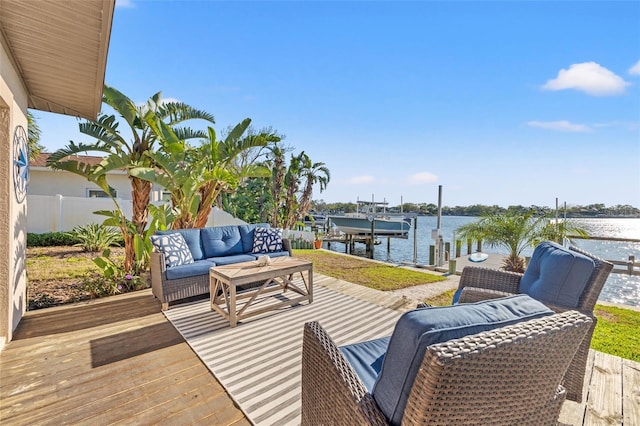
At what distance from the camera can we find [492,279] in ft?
10.8

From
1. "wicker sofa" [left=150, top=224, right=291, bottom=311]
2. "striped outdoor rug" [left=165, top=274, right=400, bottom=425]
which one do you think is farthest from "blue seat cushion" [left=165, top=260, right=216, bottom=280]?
"striped outdoor rug" [left=165, top=274, right=400, bottom=425]

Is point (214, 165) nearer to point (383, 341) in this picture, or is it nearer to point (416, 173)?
point (383, 341)

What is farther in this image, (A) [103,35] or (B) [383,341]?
(A) [103,35]

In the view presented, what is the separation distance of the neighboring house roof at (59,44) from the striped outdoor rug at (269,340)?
127 inches

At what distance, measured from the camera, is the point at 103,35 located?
2676mm

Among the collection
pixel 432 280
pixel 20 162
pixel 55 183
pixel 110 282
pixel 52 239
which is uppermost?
pixel 55 183

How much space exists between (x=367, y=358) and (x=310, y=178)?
12053 millimetres

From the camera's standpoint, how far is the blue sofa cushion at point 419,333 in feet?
3.43

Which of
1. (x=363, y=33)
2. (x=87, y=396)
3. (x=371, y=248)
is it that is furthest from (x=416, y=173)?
(x=87, y=396)

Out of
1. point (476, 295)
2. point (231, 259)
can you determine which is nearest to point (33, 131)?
point (231, 259)

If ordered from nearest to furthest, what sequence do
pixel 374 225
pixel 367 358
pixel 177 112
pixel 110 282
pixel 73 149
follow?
pixel 367 358, pixel 110 282, pixel 73 149, pixel 177 112, pixel 374 225

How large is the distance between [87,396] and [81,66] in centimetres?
340

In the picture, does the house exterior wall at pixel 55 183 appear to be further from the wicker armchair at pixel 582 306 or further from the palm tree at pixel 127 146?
the wicker armchair at pixel 582 306

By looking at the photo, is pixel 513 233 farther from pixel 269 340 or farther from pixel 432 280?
pixel 269 340
